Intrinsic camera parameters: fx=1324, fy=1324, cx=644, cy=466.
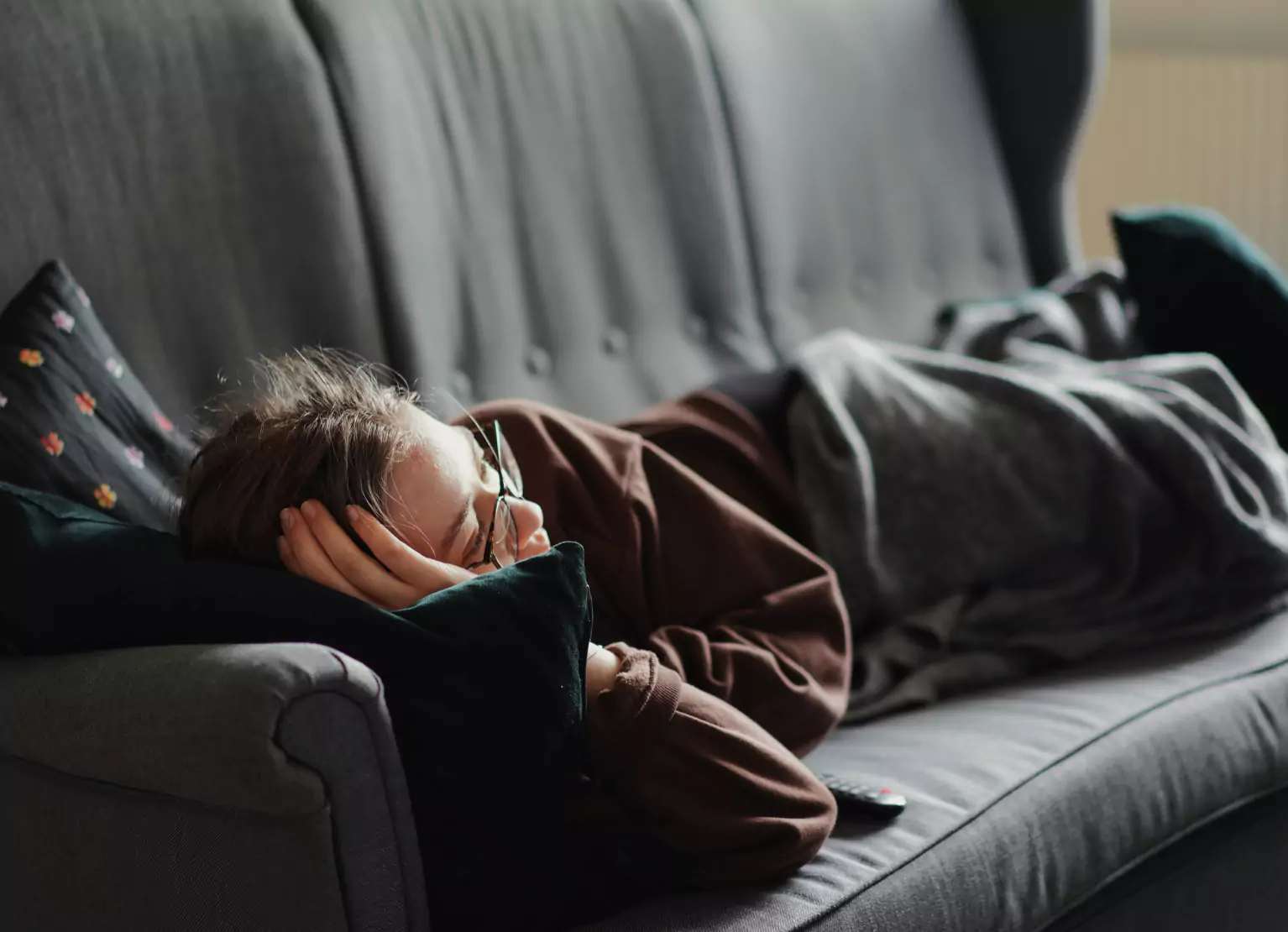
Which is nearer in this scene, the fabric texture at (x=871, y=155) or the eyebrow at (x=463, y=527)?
the eyebrow at (x=463, y=527)

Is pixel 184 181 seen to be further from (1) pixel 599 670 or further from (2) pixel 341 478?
(1) pixel 599 670

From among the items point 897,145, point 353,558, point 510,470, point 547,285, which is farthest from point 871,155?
point 353,558

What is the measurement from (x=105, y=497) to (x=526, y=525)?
0.36 meters

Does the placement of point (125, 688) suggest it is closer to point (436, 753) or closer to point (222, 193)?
point (436, 753)

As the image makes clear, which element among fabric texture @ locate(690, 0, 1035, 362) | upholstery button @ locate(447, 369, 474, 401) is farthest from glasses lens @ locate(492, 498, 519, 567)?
fabric texture @ locate(690, 0, 1035, 362)

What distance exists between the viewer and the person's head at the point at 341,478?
0.92 metres

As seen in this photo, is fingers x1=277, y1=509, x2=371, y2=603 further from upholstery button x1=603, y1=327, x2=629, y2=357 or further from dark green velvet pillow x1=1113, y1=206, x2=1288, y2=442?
dark green velvet pillow x1=1113, y1=206, x2=1288, y2=442

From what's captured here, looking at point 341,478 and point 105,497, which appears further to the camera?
point 105,497

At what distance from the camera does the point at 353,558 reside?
0.90 meters

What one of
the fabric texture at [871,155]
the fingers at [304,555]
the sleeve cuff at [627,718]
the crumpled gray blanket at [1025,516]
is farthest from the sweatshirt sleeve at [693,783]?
the fabric texture at [871,155]

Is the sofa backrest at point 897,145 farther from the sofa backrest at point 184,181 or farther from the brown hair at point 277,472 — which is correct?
the brown hair at point 277,472

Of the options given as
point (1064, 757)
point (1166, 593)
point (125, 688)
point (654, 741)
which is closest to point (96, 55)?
point (125, 688)

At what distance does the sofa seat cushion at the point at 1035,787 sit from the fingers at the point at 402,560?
0.92ft

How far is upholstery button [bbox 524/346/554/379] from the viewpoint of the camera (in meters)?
1.66
